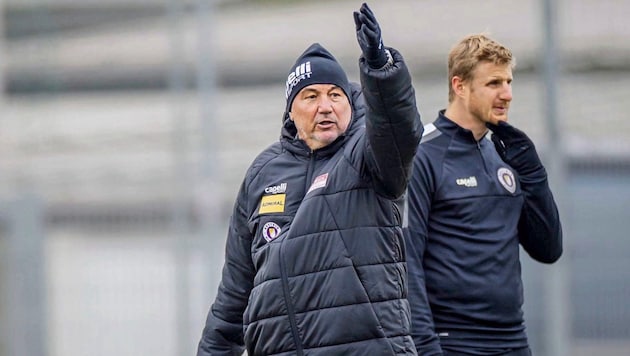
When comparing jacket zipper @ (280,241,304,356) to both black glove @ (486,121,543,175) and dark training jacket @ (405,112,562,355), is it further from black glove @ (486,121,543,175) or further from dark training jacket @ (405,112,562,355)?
black glove @ (486,121,543,175)

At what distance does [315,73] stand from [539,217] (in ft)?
3.68

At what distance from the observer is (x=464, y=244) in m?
4.50

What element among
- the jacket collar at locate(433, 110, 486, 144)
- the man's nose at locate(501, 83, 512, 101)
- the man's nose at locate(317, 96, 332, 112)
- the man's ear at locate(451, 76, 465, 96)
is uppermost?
the man's ear at locate(451, 76, 465, 96)

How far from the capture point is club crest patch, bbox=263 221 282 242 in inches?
154

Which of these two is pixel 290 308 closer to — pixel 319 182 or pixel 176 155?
pixel 319 182

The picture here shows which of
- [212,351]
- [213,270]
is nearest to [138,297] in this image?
[213,270]

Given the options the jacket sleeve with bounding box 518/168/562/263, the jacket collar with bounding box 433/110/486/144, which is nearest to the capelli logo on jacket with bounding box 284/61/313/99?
the jacket collar with bounding box 433/110/486/144

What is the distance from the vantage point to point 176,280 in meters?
7.26

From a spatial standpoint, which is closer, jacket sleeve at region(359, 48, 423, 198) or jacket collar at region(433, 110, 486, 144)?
jacket sleeve at region(359, 48, 423, 198)

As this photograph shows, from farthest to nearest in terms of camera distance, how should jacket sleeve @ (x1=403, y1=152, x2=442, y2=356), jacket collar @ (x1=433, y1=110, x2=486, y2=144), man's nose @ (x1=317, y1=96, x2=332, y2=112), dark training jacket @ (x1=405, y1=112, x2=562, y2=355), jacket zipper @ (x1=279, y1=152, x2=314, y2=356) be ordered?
jacket collar @ (x1=433, y1=110, x2=486, y2=144), dark training jacket @ (x1=405, y1=112, x2=562, y2=355), jacket sleeve @ (x1=403, y1=152, x2=442, y2=356), man's nose @ (x1=317, y1=96, x2=332, y2=112), jacket zipper @ (x1=279, y1=152, x2=314, y2=356)

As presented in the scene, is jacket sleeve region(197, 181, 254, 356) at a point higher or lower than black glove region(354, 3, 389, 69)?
lower

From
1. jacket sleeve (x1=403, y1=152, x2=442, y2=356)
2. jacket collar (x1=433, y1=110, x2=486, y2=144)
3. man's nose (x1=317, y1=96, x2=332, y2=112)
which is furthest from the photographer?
jacket collar (x1=433, y1=110, x2=486, y2=144)

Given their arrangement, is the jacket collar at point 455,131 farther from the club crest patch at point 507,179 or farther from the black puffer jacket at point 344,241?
the black puffer jacket at point 344,241

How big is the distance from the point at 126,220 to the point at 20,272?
755mm
